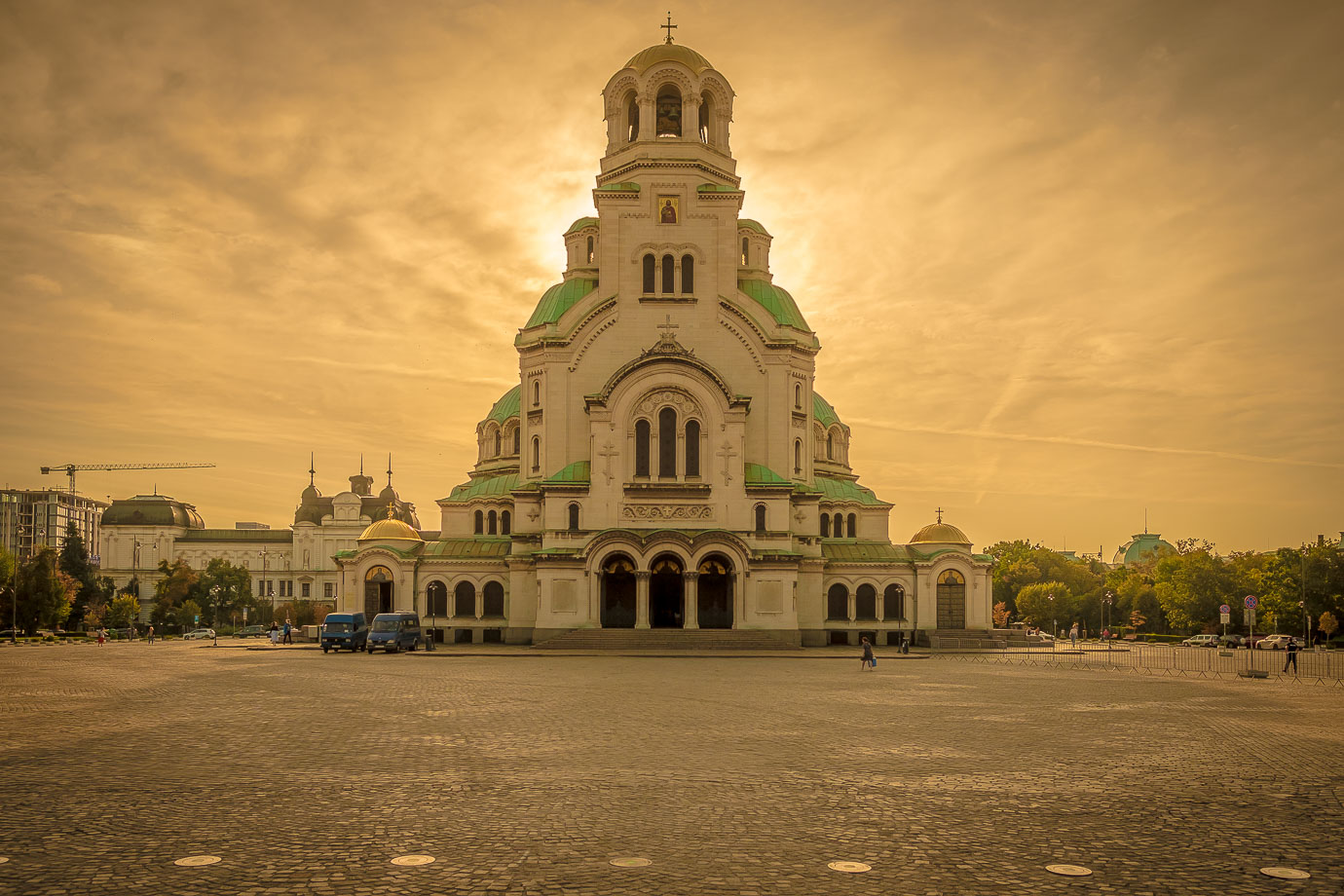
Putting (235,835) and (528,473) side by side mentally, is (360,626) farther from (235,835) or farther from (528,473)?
(235,835)

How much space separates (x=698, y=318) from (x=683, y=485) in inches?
387

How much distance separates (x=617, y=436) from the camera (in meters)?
60.7

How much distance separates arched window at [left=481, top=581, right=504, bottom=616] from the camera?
65938mm

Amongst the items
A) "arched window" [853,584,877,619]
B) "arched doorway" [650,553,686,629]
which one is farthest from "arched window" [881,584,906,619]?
"arched doorway" [650,553,686,629]

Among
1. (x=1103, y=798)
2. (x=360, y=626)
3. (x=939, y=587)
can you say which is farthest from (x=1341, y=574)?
(x=1103, y=798)

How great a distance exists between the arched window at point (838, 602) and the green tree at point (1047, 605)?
148ft

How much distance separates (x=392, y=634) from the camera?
5519 centimetres

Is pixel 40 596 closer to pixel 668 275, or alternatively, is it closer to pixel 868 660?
pixel 668 275

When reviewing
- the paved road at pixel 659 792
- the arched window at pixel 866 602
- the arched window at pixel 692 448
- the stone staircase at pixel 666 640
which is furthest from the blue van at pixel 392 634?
the paved road at pixel 659 792

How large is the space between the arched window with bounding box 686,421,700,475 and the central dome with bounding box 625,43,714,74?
20.3 m

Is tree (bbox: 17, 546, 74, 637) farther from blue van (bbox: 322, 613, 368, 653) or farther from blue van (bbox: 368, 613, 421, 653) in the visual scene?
blue van (bbox: 368, 613, 421, 653)

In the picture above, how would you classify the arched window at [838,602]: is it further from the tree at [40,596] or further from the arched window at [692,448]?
the tree at [40,596]

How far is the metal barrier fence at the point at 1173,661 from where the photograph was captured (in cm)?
4434

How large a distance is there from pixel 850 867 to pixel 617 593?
50.7m
